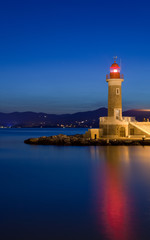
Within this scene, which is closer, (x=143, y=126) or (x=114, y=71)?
(x=114, y=71)

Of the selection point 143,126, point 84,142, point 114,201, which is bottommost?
point 114,201

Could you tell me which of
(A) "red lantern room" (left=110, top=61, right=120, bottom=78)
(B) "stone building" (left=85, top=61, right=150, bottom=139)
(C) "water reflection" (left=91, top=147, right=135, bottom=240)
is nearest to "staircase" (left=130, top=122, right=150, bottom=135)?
(B) "stone building" (left=85, top=61, right=150, bottom=139)

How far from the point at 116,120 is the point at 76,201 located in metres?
16.9

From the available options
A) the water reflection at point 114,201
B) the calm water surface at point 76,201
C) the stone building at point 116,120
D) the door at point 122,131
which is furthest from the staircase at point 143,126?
the calm water surface at point 76,201

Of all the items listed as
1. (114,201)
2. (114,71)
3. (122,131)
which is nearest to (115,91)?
(114,71)

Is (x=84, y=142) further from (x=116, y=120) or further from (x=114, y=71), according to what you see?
(x=114, y=71)

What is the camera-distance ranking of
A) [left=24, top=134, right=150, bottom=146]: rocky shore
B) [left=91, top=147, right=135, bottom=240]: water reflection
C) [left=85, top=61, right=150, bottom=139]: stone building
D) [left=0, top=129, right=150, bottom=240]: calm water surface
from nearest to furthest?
[left=0, top=129, right=150, bottom=240]: calm water surface, [left=91, top=147, right=135, bottom=240]: water reflection, [left=24, top=134, right=150, bottom=146]: rocky shore, [left=85, top=61, right=150, bottom=139]: stone building

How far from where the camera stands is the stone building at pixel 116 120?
2534cm

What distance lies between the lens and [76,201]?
879cm

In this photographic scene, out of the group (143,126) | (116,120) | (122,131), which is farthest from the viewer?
(143,126)

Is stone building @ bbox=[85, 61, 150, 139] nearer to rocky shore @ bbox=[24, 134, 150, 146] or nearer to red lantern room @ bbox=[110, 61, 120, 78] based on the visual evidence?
red lantern room @ bbox=[110, 61, 120, 78]

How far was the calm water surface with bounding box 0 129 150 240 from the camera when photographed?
20.9 feet

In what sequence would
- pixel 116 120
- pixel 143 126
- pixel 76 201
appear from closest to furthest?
pixel 76 201 < pixel 116 120 < pixel 143 126

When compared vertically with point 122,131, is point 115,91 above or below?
above
